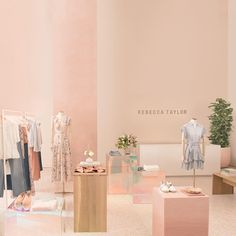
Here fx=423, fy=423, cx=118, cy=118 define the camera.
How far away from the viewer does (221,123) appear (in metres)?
10.3

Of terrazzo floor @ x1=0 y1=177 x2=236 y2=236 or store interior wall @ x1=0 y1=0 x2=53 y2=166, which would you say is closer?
terrazzo floor @ x1=0 y1=177 x2=236 y2=236

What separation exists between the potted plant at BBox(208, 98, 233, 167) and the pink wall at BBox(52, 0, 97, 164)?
2.97 m

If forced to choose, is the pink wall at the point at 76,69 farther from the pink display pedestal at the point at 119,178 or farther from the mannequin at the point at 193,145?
the mannequin at the point at 193,145

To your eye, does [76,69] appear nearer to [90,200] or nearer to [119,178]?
[119,178]

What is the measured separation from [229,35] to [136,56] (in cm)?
250

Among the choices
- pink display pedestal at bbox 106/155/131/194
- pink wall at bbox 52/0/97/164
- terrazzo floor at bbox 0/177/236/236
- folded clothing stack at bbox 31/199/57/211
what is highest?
pink wall at bbox 52/0/97/164

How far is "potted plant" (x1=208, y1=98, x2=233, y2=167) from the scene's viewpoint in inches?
406

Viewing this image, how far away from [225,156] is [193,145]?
3317mm

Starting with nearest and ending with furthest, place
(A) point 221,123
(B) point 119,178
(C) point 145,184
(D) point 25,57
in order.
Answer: (C) point 145,184 < (B) point 119,178 < (A) point 221,123 < (D) point 25,57

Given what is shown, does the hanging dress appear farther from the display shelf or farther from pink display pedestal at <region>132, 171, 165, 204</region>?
the display shelf

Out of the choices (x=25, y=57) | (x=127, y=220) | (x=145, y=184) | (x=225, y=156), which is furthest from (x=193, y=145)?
(x=25, y=57)

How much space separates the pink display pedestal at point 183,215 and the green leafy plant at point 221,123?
575cm

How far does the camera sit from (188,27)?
1092 cm

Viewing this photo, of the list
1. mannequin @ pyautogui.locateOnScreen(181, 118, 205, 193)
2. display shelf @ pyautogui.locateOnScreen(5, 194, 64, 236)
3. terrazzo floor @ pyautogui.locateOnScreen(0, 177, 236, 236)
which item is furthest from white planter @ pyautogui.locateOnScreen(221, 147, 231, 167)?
display shelf @ pyautogui.locateOnScreen(5, 194, 64, 236)
